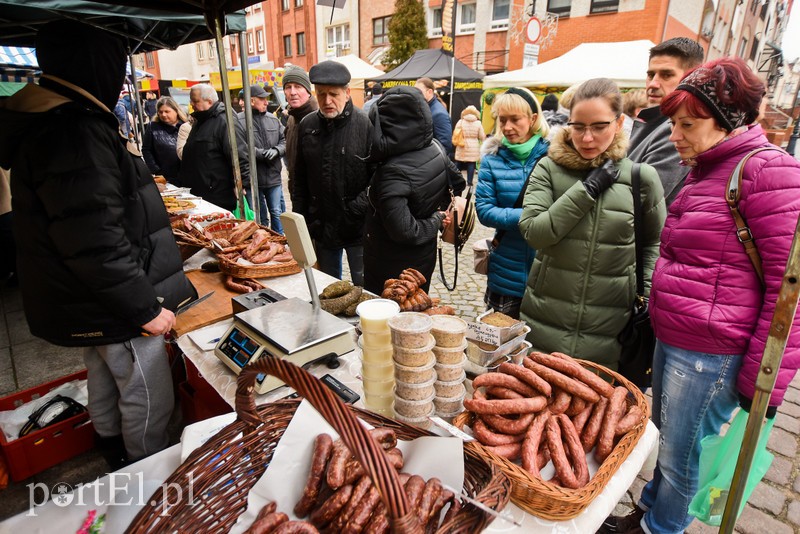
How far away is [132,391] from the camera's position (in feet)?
7.63

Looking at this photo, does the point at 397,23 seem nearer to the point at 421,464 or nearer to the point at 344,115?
the point at 344,115

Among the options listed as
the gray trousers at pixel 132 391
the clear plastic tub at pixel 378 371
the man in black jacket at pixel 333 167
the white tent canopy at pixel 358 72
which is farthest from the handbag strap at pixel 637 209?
the white tent canopy at pixel 358 72

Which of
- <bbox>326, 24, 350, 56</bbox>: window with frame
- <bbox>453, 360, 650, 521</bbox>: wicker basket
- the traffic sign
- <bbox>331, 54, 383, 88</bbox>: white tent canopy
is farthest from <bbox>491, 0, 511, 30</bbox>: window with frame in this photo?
<bbox>453, 360, 650, 521</bbox>: wicker basket

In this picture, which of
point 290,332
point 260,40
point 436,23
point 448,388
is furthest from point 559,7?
point 260,40

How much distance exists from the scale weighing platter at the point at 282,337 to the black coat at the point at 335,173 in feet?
6.41

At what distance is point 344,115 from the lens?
150 inches

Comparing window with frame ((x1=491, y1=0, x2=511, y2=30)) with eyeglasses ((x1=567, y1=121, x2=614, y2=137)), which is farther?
window with frame ((x1=491, y1=0, x2=511, y2=30))

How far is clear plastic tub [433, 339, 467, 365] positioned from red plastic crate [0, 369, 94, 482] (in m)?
2.55

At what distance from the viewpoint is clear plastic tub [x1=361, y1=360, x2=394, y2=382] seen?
5.40 feet

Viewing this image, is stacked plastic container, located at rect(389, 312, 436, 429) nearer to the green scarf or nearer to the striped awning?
the green scarf

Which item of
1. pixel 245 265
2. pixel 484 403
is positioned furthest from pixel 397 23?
pixel 484 403

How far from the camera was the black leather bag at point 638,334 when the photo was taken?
2367 mm

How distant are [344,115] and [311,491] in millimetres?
3259

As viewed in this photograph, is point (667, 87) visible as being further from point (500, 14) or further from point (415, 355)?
point (500, 14)
